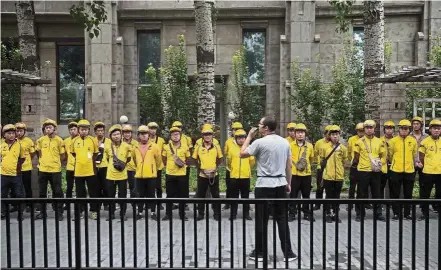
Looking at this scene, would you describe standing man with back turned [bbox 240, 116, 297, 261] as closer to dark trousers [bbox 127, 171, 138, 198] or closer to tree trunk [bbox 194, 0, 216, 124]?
dark trousers [bbox 127, 171, 138, 198]

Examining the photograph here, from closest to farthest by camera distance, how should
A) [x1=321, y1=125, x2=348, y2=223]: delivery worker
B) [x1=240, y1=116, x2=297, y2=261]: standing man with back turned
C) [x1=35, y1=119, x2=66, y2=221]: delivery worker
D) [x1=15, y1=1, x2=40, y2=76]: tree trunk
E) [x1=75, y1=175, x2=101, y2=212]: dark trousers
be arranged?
[x1=240, y1=116, x2=297, y2=261]: standing man with back turned, [x1=321, y1=125, x2=348, y2=223]: delivery worker, [x1=75, y1=175, x2=101, y2=212]: dark trousers, [x1=35, y1=119, x2=66, y2=221]: delivery worker, [x1=15, y1=1, x2=40, y2=76]: tree trunk

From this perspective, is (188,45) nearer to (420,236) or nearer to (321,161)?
(321,161)

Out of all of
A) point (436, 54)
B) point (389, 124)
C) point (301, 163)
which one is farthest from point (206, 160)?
point (436, 54)

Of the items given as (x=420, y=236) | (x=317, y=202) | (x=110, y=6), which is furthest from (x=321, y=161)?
(x=110, y=6)

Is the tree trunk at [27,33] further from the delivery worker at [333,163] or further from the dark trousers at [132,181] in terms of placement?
the delivery worker at [333,163]

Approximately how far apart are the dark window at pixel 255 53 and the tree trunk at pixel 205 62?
8782mm

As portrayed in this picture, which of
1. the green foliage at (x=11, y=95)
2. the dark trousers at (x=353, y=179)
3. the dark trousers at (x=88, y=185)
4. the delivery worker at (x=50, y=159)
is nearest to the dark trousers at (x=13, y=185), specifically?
the delivery worker at (x=50, y=159)

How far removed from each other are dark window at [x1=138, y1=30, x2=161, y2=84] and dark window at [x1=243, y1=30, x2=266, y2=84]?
392 centimetres

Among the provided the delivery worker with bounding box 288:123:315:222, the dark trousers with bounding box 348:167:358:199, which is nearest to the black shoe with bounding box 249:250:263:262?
the delivery worker with bounding box 288:123:315:222

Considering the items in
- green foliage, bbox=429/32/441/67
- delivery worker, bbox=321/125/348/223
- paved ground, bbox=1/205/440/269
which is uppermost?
green foliage, bbox=429/32/441/67

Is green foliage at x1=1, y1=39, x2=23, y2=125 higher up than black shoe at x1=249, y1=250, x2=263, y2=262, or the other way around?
green foliage at x1=1, y1=39, x2=23, y2=125

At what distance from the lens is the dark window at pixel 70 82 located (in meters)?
23.0

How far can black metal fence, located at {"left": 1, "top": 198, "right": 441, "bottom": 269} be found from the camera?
18.9 ft

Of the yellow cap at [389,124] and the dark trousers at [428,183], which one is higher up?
the yellow cap at [389,124]
